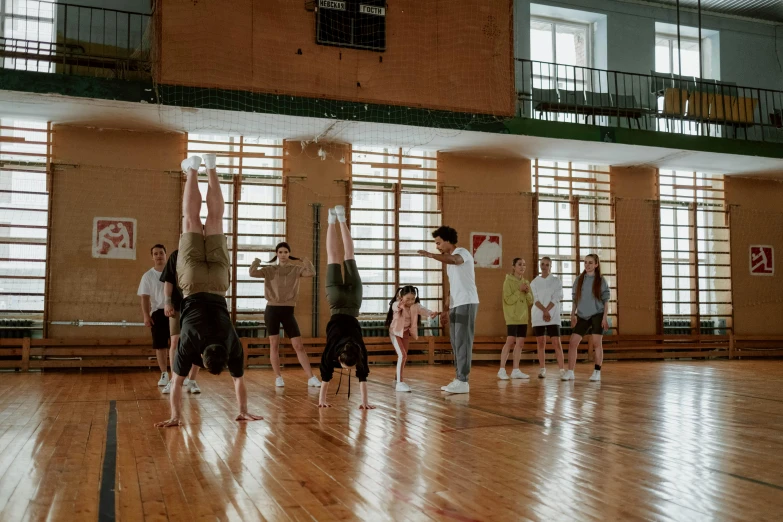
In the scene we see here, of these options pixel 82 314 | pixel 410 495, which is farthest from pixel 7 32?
pixel 410 495

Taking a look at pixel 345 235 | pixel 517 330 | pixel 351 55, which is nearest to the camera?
pixel 345 235

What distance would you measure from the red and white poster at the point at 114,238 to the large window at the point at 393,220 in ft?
10.8

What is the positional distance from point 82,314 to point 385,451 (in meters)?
7.28

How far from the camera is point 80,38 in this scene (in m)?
10.1

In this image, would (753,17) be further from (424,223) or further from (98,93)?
(98,93)

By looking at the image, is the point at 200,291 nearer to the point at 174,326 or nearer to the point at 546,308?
the point at 174,326

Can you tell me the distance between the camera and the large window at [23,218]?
956 cm

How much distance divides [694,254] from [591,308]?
19.3 ft

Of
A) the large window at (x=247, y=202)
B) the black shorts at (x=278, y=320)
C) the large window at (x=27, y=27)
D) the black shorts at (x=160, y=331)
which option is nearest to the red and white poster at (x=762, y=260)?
the large window at (x=247, y=202)

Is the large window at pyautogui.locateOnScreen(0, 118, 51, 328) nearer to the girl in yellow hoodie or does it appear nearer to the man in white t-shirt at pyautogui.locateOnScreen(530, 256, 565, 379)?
the girl in yellow hoodie

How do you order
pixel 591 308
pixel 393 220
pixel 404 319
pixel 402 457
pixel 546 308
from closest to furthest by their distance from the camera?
pixel 402 457 → pixel 404 319 → pixel 591 308 → pixel 546 308 → pixel 393 220

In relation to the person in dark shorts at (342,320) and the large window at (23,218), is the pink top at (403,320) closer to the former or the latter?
the person in dark shorts at (342,320)

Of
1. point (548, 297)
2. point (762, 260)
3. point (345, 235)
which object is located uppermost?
point (762, 260)

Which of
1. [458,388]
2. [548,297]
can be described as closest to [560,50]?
[548,297]
